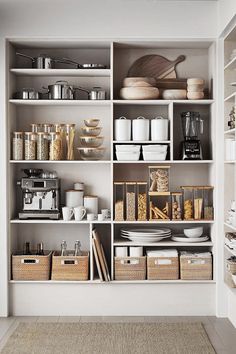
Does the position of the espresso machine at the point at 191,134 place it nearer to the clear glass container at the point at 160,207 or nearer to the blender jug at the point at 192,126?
the blender jug at the point at 192,126

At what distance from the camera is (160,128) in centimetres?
536

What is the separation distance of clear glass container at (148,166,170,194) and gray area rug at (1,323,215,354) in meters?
1.14

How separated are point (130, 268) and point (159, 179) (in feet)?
2.62

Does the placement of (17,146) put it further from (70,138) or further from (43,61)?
(43,61)

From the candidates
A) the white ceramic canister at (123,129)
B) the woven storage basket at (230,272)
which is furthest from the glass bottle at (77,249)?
the woven storage basket at (230,272)

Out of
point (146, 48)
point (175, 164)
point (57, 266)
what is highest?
point (146, 48)

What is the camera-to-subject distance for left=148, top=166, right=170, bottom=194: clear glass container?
17.7 feet

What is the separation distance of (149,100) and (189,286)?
162cm

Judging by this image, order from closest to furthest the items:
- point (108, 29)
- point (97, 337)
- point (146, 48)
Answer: point (97, 337) < point (108, 29) < point (146, 48)

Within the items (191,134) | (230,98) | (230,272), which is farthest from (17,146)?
(230,272)

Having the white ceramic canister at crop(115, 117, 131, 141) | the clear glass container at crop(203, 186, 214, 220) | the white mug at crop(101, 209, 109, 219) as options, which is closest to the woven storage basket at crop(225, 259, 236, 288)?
the clear glass container at crop(203, 186, 214, 220)

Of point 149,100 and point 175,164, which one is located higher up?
point 149,100

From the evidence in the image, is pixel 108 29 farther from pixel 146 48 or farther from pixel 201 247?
pixel 201 247

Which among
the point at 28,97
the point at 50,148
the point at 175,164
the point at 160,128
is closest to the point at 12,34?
the point at 28,97
